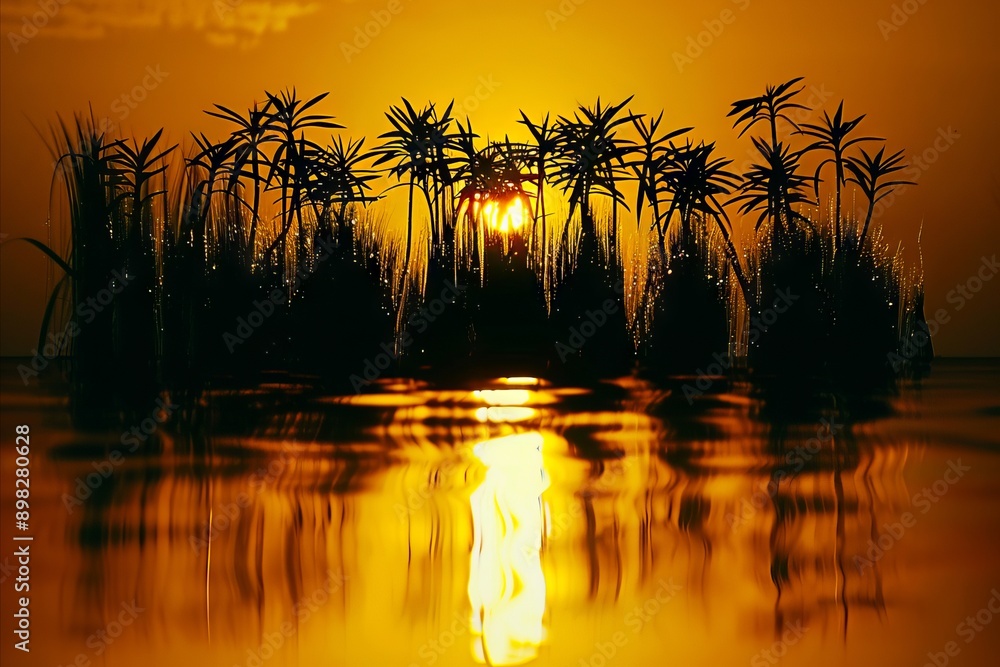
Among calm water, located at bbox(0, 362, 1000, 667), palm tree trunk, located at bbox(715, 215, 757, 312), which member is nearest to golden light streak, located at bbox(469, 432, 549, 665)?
calm water, located at bbox(0, 362, 1000, 667)

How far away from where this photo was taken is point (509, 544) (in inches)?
94.4

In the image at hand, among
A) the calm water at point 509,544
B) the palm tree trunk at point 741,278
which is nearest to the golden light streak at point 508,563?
the calm water at point 509,544

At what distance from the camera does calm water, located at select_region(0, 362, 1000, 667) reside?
1.78 meters

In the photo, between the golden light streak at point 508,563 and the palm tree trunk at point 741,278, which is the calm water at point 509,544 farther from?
the palm tree trunk at point 741,278

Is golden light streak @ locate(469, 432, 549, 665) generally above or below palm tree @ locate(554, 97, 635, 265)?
below

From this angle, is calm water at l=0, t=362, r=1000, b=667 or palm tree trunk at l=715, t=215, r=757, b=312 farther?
palm tree trunk at l=715, t=215, r=757, b=312

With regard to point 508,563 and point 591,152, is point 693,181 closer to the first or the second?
point 591,152

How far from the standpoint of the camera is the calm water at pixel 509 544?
5.82 feet

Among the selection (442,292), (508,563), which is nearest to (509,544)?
(508,563)

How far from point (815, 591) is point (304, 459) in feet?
6.53

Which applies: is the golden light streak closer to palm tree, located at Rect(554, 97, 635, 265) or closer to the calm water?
the calm water

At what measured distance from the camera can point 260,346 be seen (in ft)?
23.4

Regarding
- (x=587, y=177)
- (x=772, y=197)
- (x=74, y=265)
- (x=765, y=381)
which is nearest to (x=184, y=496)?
(x=74, y=265)

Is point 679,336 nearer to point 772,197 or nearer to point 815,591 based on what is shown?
point 772,197
